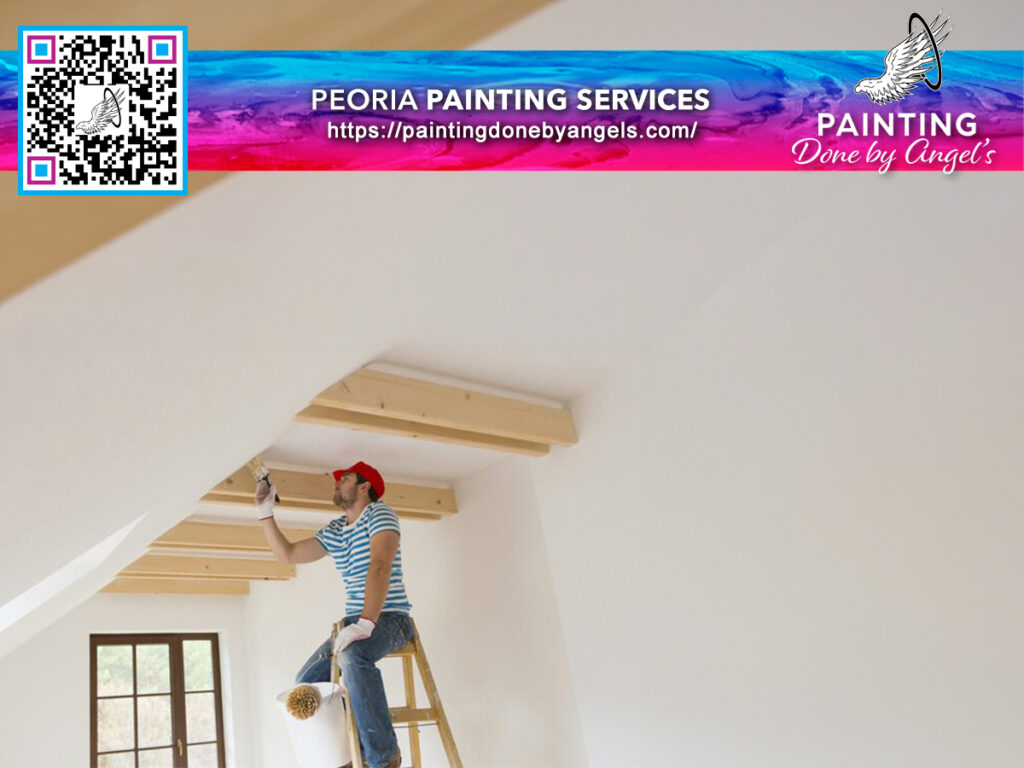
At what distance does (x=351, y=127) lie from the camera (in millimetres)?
1384

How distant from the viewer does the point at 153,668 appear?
6.52 metres

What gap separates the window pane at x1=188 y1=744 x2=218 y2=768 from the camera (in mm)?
6426

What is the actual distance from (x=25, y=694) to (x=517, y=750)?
323 centimetres

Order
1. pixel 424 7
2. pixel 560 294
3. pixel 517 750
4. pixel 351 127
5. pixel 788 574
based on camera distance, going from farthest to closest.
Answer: pixel 517 750 → pixel 788 574 → pixel 560 294 → pixel 351 127 → pixel 424 7

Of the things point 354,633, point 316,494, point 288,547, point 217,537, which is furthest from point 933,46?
point 217,537

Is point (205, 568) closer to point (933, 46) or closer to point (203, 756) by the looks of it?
point (203, 756)

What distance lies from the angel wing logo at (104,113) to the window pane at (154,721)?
587cm

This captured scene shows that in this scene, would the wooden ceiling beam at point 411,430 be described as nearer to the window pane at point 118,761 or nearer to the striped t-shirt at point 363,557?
the striped t-shirt at point 363,557

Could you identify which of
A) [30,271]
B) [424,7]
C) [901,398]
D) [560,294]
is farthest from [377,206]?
[901,398]

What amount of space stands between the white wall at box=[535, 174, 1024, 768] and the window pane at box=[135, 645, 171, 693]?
11.7ft

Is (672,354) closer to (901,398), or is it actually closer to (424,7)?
(901,398)

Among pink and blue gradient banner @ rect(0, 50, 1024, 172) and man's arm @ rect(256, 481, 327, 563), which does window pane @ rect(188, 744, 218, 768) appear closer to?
man's arm @ rect(256, 481, 327, 563)

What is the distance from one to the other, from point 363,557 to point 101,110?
2.87 metres

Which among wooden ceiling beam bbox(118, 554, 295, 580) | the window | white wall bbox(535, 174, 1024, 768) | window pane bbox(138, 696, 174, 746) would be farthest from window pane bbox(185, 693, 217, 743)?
white wall bbox(535, 174, 1024, 768)
